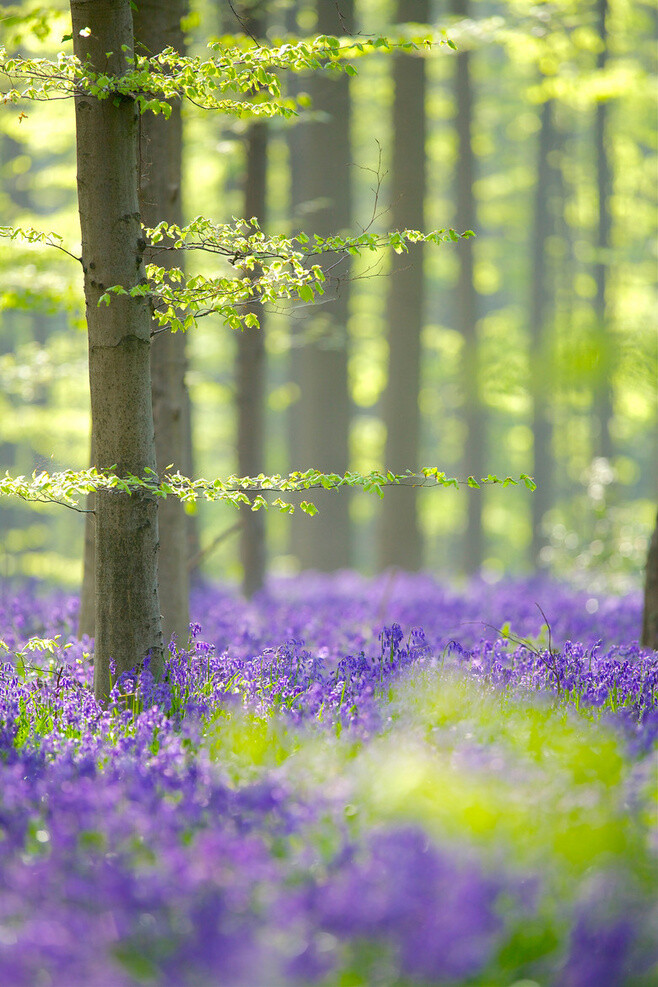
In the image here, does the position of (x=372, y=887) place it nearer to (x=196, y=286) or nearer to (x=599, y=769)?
(x=599, y=769)

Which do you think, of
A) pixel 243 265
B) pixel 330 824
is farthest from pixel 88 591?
pixel 330 824

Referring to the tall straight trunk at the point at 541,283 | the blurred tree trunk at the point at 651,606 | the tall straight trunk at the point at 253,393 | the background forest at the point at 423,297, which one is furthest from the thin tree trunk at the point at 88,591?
the tall straight trunk at the point at 541,283

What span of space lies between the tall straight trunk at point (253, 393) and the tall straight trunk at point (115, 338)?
4855 millimetres

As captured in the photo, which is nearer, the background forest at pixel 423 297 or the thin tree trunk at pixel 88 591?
the thin tree trunk at pixel 88 591

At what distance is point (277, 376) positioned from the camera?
3094cm

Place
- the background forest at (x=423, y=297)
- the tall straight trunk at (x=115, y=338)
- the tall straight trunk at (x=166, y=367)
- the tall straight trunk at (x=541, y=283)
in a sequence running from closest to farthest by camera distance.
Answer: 1. the tall straight trunk at (x=115, y=338)
2. the tall straight trunk at (x=166, y=367)
3. the background forest at (x=423, y=297)
4. the tall straight trunk at (x=541, y=283)

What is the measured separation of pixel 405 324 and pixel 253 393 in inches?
123

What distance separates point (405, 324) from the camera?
12320 millimetres

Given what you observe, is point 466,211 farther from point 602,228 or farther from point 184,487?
point 184,487

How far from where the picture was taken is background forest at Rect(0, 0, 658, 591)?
9.76 metres

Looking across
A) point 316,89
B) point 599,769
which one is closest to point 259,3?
point 316,89

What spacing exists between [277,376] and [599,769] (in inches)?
1123

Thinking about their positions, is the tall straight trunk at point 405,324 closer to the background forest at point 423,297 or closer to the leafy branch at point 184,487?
the background forest at point 423,297

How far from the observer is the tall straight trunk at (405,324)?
39.5ft
